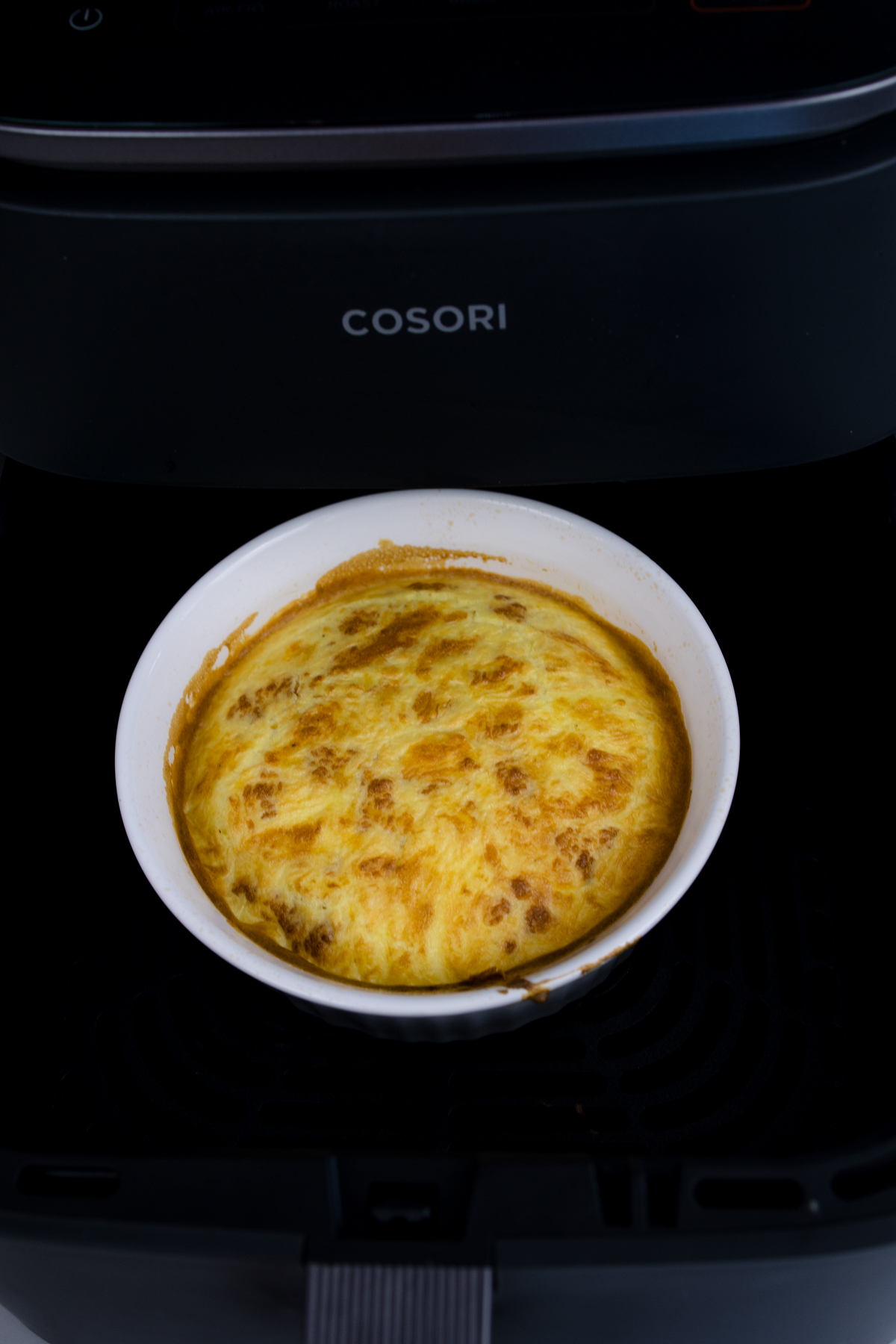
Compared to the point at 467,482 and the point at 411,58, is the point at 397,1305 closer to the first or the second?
the point at 467,482

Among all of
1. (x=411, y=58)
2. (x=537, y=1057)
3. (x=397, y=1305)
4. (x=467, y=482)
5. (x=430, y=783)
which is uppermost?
(x=411, y=58)

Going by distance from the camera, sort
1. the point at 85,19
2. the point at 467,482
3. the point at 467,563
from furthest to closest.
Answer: the point at 467,563, the point at 467,482, the point at 85,19

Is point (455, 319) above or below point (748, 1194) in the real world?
above

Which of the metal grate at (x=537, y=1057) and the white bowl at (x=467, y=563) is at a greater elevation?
the white bowl at (x=467, y=563)

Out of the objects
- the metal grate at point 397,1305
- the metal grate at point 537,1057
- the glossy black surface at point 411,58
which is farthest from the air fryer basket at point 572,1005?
the glossy black surface at point 411,58

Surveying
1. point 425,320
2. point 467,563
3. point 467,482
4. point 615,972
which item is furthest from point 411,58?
point 615,972

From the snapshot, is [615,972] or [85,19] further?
[615,972]

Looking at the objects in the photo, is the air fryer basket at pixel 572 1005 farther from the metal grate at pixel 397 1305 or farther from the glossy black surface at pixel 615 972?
the metal grate at pixel 397 1305

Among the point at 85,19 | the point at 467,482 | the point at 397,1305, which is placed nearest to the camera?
the point at 397,1305
